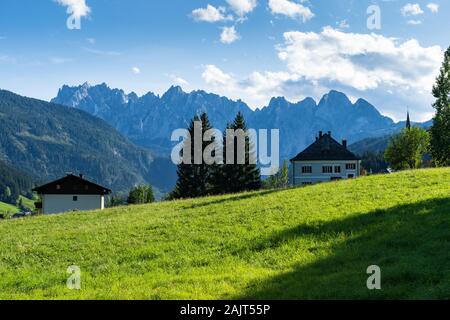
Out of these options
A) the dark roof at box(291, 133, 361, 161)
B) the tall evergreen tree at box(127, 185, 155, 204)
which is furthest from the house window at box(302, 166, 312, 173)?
the tall evergreen tree at box(127, 185, 155, 204)

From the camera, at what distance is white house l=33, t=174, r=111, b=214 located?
300 ft

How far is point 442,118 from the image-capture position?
57.5m

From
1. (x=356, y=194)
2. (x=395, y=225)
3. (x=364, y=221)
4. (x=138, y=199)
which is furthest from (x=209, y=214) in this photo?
(x=138, y=199)

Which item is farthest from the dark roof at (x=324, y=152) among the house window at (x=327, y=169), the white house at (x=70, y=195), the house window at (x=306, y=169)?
the white house at (x=70, y=195)

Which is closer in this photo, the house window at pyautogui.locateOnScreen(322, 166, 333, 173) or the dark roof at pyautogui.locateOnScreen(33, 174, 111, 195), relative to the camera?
the dark roof at pyautogui.locateOnScreen(33, 174, 111, 195)

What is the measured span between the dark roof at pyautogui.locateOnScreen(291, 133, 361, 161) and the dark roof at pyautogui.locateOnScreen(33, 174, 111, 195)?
42.2m

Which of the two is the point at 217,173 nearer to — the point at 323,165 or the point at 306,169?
the point at 306,169

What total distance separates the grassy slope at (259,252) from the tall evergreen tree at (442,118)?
30747mm

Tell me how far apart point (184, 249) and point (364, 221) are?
7.82 meters

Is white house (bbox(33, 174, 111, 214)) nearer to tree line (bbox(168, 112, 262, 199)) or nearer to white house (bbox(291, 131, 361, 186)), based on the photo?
tree line (bbox(168, 112, 262, 199))

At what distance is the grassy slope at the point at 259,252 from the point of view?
13.0 m
